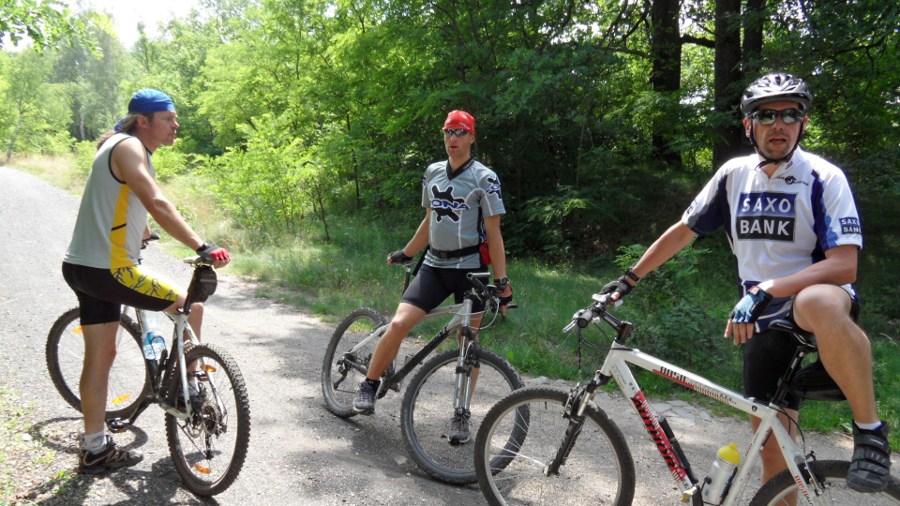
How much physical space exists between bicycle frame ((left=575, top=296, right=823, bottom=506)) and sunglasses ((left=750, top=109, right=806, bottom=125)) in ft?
3.75

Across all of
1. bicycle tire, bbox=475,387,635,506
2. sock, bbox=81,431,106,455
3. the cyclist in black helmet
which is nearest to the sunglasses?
the cyclist in black helmet

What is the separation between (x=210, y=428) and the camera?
336 centimetres

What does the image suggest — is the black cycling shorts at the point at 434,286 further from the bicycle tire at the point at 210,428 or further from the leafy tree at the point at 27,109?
the leafy tree at the point at 27,109

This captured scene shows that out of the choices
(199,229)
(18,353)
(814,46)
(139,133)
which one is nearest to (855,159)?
(814,46)

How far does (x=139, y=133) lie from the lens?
3471 mm

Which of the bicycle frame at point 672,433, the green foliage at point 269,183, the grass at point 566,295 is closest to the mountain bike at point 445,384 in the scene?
the bicycle frame at point 672,433

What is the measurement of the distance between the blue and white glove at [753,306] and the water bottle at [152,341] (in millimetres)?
Answer: 3254

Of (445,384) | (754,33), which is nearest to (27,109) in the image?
(754,33)

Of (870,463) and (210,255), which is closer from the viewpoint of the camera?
(870,463)

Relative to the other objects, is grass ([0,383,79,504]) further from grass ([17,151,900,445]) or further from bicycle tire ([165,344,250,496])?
grass ([17,151,900,445])

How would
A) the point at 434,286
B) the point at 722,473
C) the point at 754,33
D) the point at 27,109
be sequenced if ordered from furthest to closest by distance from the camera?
the point at 27,109
the point at 754,33
the point at 434,286
the point at 722,473

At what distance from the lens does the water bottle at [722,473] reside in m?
2.67

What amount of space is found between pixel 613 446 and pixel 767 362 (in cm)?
82

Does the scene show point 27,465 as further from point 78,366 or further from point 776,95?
point 776,95
